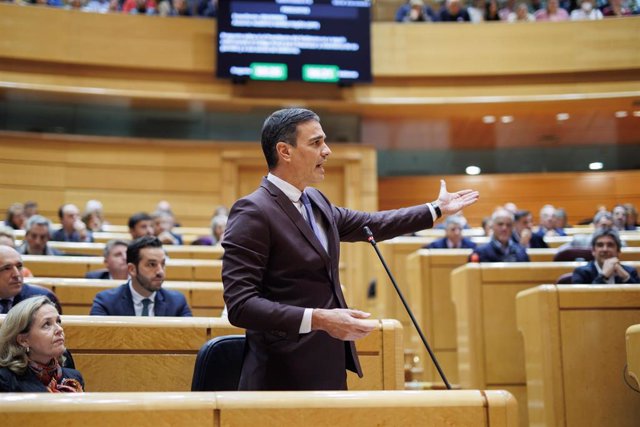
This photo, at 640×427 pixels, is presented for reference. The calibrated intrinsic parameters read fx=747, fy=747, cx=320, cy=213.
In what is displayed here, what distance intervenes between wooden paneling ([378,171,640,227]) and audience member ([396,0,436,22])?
2.15 metres

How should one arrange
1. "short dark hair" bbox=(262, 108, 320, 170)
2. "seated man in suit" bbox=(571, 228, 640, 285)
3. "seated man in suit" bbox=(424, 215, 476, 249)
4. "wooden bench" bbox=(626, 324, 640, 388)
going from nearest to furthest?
"short dark hair" bbox=(262, 108, 320, 170), "wooden bench" bbox=(626, 324, 640, 388), "seated man in suit" bbox=(571, 228, 640, 285), "seated man in suit" bbox=(424, 215, 476, 249)

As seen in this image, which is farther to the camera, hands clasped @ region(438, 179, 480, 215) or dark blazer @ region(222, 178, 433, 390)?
hands clasped @ region(438, 179, 480, 215)

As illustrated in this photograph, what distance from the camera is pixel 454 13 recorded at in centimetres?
799

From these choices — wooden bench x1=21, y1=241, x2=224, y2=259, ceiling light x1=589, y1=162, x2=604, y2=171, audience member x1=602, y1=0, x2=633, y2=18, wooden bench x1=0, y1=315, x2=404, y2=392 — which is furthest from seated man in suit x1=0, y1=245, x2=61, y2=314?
ceiling light x1=589, y1=162, x2=604, y2=171

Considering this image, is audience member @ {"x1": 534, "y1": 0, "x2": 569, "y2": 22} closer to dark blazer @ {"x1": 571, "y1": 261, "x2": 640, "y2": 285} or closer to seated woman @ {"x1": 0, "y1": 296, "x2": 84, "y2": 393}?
dark blazer @ {"x1": 571, "y1": 261, "x2": 640, "y2": 285}

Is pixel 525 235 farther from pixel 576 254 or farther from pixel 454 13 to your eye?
pixel 454 13

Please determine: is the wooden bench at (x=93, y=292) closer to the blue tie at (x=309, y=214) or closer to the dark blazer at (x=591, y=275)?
the dark blazer at (x=591, y=275)

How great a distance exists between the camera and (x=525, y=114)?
26.4 ft

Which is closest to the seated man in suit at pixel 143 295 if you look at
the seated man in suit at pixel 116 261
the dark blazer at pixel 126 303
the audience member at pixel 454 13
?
the dark blazer at pixel 126 303

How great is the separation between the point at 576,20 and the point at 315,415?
24.2ft

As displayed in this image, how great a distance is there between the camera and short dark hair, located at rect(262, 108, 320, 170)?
5.22 ft

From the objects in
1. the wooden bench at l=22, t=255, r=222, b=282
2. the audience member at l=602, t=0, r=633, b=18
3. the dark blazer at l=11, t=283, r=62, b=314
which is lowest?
the dark blazer at l=11, t=283, r=62, b=314

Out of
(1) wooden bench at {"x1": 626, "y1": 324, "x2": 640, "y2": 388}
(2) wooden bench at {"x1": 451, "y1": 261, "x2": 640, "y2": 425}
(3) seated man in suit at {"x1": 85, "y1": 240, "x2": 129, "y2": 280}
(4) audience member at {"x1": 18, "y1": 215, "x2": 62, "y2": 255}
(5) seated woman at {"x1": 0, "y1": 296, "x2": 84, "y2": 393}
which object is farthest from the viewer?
(4) audience member at {"x1": 18, "y1": 215, "x2": 62, "y2": 255}

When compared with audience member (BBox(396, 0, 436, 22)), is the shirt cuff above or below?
below
